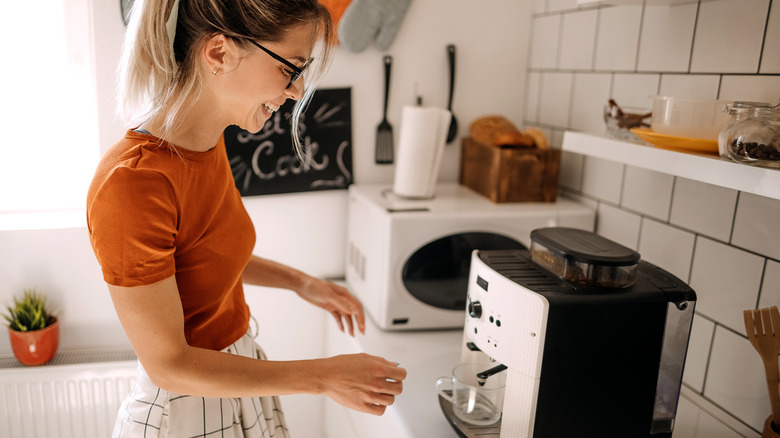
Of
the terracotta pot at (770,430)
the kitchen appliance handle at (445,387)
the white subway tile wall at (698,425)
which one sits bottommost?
the white subway tile wall at (698,425)

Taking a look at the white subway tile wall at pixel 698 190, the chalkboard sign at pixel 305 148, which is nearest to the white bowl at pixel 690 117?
the white subway tile wall at pixel 698 190

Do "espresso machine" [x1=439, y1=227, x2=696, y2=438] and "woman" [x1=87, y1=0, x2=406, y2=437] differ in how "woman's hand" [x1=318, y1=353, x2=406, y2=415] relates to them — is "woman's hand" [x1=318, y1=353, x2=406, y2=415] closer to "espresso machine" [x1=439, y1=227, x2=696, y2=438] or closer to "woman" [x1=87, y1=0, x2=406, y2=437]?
"woman" [x1=87, y1=0, x2=406, y2=437]

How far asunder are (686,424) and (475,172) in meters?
0.85

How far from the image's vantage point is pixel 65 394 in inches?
63.2

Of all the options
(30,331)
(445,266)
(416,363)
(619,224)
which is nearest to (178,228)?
(416,363)

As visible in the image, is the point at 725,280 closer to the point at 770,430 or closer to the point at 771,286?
the point at 771,286

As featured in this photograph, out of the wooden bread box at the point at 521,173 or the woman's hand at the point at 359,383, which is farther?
the wooden bread box at the point at 521,173

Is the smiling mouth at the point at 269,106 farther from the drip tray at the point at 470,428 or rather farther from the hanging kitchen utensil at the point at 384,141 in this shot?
the hanging kitchen utensil at the point at 384,141

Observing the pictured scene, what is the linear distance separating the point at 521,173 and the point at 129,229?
1.06 metres

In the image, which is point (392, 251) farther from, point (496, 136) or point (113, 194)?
point (113, 194)

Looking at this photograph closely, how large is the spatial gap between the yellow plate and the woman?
0.57 m

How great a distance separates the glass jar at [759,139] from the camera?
839 millimetres

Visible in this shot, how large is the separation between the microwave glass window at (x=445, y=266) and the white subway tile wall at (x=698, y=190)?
1.00 feet

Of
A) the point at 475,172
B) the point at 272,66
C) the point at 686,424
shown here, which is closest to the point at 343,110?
the point at 475,172
